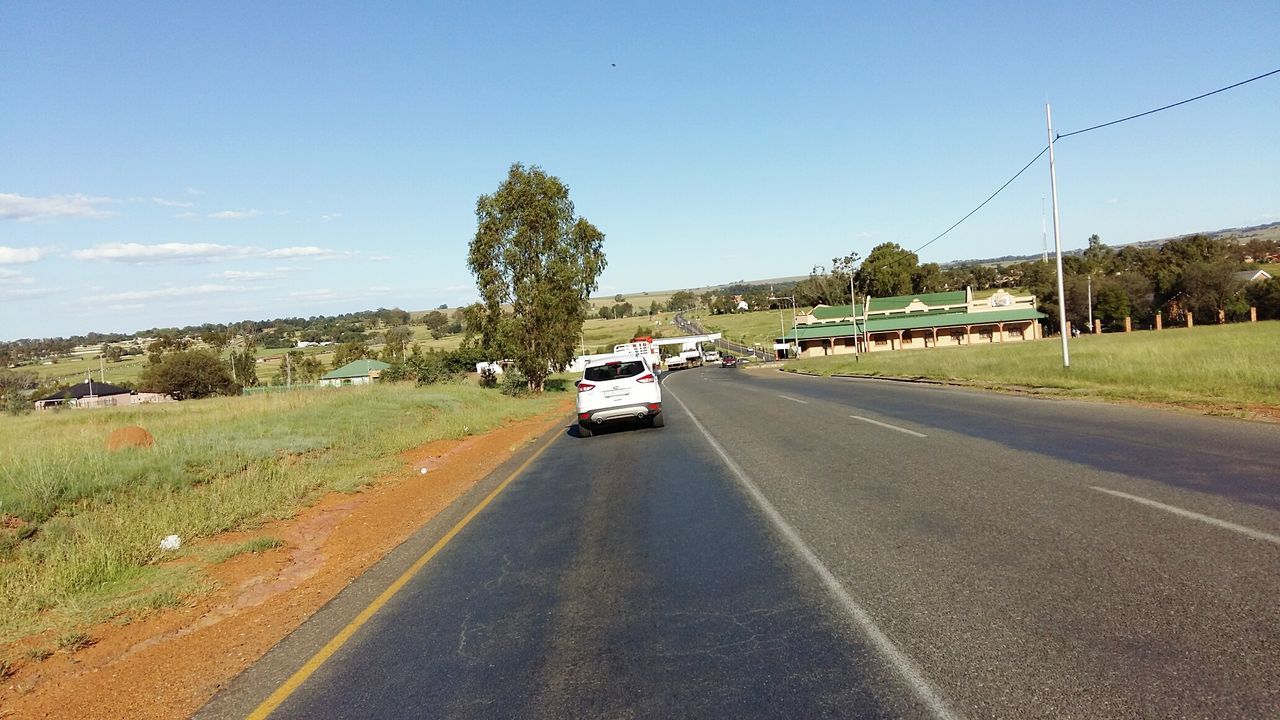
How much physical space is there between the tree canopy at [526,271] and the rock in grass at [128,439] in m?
23.8

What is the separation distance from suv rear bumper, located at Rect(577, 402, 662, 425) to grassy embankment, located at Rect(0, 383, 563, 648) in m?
4.38

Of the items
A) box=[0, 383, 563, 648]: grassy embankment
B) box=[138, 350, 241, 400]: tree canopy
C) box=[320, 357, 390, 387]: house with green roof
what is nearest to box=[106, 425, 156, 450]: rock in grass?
box=[0, 383, 563, 648]: grassy embankment

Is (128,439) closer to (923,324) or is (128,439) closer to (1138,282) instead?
(923,324)

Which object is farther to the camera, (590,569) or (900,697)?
(590,569)

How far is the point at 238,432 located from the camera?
18359 mm

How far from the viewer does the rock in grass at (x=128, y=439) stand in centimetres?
1553

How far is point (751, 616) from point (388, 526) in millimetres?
6220

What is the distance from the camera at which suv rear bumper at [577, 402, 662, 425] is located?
17.6m

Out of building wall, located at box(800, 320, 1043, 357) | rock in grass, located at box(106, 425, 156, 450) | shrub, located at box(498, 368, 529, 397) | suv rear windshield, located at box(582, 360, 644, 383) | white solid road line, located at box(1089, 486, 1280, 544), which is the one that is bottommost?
building wall, located at box(800, 320, 1043, 357)

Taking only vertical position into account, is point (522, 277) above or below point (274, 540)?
above

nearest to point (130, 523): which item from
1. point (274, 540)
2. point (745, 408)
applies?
point (274, 540)

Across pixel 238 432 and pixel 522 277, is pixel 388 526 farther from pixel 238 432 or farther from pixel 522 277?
pixel 522 277

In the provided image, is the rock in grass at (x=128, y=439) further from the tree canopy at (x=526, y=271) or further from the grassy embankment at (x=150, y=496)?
the tree canopy at (x=526, y=271)

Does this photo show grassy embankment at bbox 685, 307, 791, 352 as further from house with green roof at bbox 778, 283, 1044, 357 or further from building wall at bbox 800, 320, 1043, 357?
building wall at bbox 800, 320, 1043, 357
